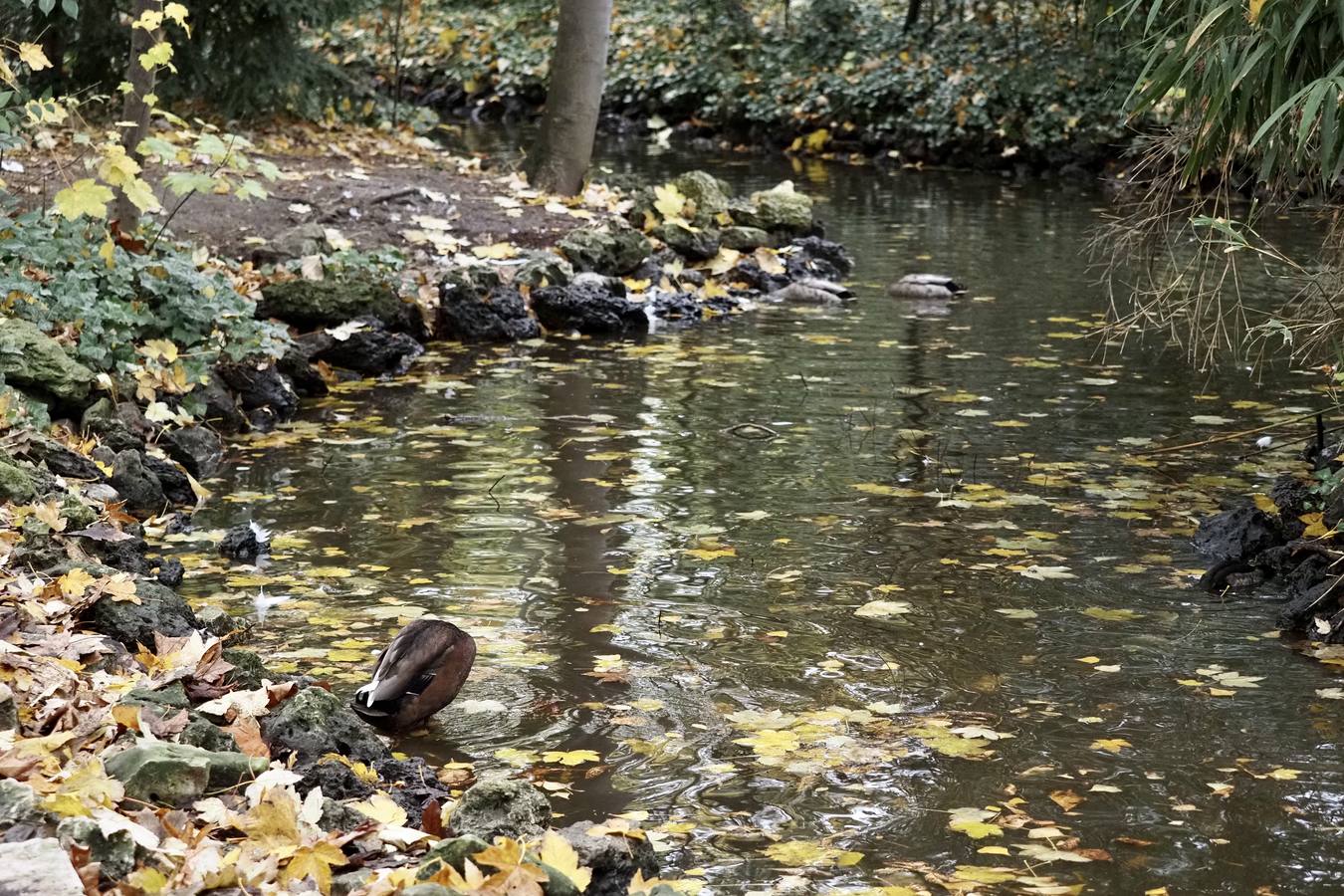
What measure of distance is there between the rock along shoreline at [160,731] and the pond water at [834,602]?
390 millimetres

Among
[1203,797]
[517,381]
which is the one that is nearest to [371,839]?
[1203,797]

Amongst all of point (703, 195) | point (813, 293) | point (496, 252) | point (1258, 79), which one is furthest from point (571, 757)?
point (703, 195)

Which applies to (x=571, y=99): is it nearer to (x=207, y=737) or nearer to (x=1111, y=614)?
(x=1111, y=614)

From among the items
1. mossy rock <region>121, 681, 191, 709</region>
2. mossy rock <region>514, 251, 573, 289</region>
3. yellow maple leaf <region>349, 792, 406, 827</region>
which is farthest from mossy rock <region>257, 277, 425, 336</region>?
yellow maple leaf <region>349, 792, 406, 827</region>

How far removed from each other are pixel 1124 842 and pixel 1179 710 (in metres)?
0.96

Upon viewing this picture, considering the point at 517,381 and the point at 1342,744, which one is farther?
the point at 517,381

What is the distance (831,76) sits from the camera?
2477 centimetres

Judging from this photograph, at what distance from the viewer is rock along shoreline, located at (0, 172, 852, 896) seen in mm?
3125

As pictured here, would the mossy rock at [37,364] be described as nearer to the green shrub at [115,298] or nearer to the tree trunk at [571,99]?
the green shrub at [115,298]

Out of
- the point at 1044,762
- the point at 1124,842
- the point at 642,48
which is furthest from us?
the point at 642,48

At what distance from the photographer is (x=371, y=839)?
3.50 m

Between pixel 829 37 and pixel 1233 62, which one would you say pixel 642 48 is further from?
pixel 1233 62

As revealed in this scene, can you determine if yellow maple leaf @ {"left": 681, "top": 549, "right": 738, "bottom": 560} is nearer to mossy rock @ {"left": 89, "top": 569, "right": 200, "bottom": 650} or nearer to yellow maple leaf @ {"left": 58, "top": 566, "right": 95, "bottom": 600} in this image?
mossy rock @ {"left": 89, "top": 569, "right": 200, "bottom": 650}

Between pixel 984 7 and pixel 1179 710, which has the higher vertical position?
pixel 984 7
